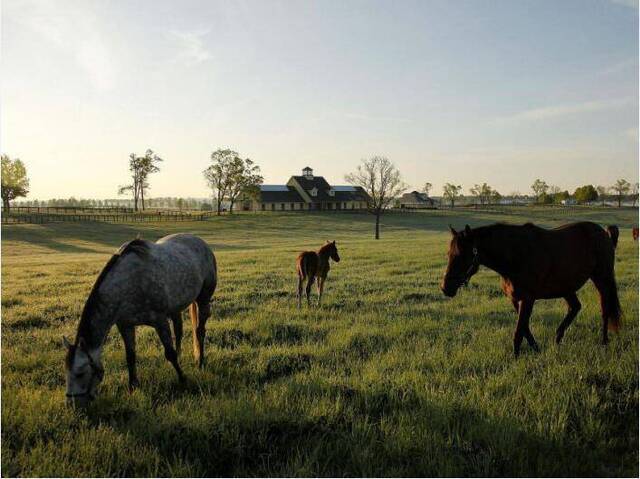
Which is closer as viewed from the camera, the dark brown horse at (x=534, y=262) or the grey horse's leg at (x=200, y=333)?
the dark brown horse at (x=534, y=262)

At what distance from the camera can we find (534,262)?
616 cm

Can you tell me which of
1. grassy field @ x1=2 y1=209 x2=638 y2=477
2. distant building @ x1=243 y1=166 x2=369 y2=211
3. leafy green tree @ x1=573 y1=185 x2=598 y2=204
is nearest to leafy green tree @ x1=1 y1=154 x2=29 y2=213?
distant building @ x1=243 y1=166 x2=369 y2=211

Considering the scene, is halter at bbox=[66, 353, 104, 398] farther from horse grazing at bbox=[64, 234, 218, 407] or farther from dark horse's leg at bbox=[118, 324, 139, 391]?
dark horse's leg at bbox=[118, 324, 139, 391]

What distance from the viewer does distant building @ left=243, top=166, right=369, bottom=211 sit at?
9226 centimetres

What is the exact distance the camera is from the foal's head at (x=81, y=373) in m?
4.47

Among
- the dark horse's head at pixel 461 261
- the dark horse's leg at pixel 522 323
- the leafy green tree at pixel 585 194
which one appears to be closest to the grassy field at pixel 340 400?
the dark horse's leg at pixel 522 323

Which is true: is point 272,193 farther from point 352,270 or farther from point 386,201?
point 352,270

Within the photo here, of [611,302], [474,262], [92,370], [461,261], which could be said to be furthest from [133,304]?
[611,302]

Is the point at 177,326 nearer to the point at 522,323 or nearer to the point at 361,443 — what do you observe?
the point at 361,443

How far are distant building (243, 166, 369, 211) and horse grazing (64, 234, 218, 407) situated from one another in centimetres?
8481

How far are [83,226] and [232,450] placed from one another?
185 feet

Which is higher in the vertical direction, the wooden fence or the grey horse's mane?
the wooden fence

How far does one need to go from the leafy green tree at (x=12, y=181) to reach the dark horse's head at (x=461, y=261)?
77413 mm

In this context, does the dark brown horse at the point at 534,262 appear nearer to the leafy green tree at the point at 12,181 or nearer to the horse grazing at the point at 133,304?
the horse grazing at the point at 133,304
